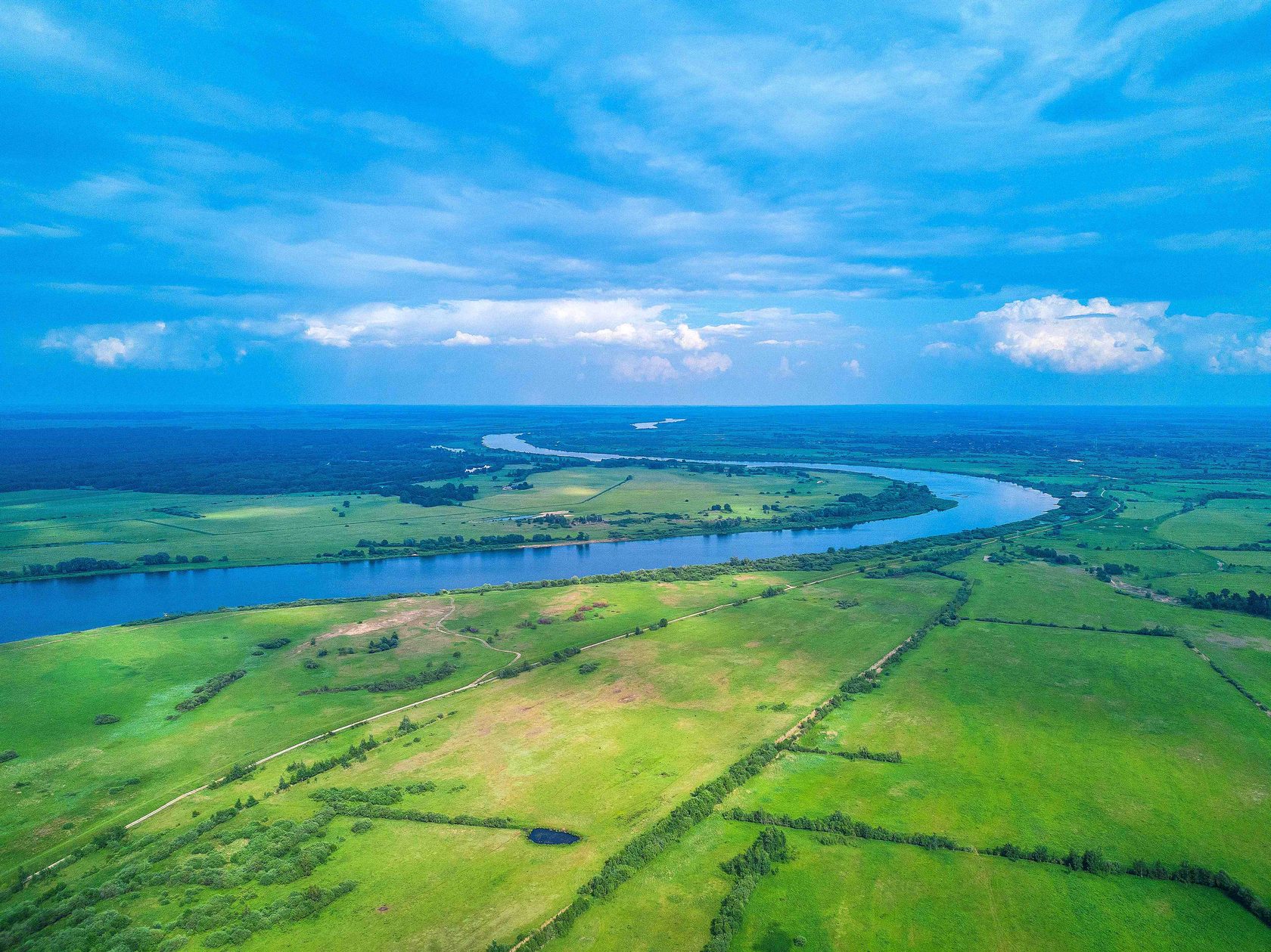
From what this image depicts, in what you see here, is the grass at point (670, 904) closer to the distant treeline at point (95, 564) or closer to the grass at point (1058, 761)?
the grass at point (1058, 761)

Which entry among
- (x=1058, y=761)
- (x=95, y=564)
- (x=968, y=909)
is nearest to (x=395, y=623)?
(x=95, y=564)

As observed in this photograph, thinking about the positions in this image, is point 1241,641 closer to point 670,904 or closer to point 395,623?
point 670,904

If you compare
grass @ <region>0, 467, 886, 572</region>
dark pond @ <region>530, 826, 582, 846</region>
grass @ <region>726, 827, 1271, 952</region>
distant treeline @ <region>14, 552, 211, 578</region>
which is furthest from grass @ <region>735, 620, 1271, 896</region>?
distant treeline @ <region>14, 552, 211, 578</region>

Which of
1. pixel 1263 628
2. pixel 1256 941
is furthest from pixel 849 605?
pixel 1256 941

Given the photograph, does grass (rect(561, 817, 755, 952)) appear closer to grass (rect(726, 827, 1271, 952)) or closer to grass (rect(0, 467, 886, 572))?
grass (rect(726, 827, 1271, 952))

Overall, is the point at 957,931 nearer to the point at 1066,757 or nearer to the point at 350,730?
the point at 1066,757
